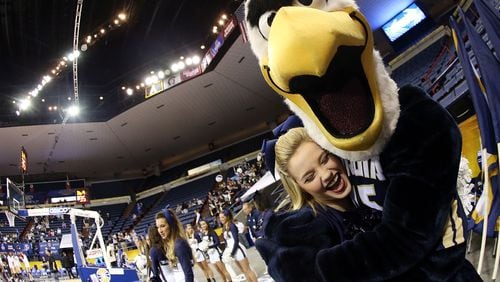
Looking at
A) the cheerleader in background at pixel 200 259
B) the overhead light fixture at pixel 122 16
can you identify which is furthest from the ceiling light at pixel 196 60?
the cheerleader in background at pixel 200 259

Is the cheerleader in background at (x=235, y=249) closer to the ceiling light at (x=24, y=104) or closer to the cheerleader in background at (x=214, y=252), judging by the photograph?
the cheerleader in background at (x=214, y=252)

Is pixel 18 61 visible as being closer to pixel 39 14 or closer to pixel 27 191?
pixel 39 14

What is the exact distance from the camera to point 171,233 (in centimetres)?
412

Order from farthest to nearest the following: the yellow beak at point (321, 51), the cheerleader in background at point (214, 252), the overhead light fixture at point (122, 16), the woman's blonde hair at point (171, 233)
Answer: the overhead light fixture at point (122, 16)
the cheerleader in background at point (214, 252)
the woman's blonde hair at point (171, 233)
the yellow beak at point (321, 51)

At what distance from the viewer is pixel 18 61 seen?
1911 centimetres

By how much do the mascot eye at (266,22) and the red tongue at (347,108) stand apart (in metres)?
0.27

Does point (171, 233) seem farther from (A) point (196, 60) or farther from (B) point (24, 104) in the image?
(B) point (24, 104)

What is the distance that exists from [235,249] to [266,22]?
622 centimetres

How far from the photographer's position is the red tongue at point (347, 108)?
0.94 meters

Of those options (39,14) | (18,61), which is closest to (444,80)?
(39,14)

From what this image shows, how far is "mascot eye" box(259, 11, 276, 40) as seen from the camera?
1.12 meters

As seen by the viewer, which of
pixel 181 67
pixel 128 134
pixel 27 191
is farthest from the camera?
pixel 27 191

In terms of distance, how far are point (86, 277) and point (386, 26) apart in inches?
439

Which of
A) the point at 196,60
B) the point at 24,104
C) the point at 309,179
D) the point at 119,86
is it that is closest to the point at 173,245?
the point at 309,179
